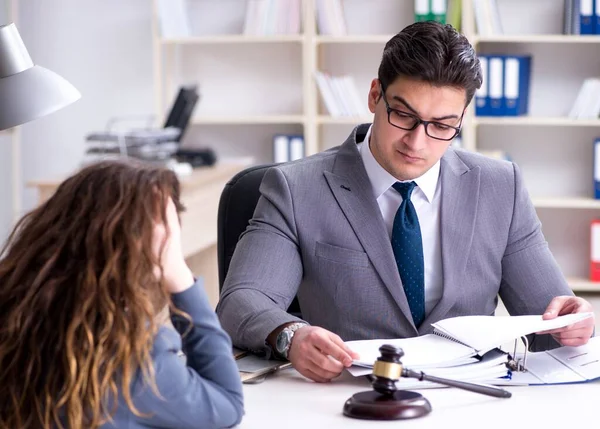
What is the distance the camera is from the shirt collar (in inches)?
76.9

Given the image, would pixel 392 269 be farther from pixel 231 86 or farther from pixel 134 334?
pixel 231 86

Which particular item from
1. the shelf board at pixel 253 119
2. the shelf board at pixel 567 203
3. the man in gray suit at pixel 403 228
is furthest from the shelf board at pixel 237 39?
the man in gray suit at pixel 403 228

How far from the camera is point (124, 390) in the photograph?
4.02 ft

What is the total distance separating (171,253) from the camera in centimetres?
130

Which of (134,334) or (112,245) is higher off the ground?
(112,245)

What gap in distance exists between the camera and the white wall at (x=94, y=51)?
18.0ft

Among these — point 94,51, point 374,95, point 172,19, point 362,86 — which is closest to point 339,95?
point 362,86

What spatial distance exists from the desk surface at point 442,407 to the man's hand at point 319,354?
0.07ft

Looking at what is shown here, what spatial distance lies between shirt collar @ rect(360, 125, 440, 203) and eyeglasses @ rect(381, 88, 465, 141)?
12 centimetres

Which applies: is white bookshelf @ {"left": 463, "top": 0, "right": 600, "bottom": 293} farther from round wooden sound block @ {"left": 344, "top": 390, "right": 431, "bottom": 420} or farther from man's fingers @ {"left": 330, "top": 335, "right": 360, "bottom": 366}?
round wooden sound block @ {"left": 344, "top": 390, "right": 431, "bottom": 420}

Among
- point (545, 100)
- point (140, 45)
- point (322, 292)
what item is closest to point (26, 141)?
point (140, 45)

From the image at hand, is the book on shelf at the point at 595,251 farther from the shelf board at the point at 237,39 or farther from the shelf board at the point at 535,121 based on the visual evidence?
the shelf board at the point at 237,39

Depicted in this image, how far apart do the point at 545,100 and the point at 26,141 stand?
9.42 ft

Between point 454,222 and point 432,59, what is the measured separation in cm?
32
